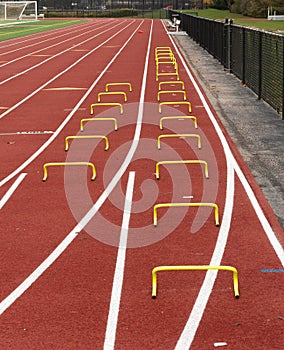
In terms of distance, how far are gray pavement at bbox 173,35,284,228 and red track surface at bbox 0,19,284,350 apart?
0.25m

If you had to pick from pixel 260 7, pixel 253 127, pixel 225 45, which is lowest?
pixel 253 127

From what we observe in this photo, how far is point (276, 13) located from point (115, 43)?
5584 centimetres

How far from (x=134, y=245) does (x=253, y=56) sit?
1435 cm

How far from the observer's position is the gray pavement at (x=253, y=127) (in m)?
11.2

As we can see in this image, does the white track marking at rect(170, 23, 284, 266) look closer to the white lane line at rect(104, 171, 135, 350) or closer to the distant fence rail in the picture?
the white lane line at rect(104, 171, 135, 350)

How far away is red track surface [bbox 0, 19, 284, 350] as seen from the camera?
20.6ft

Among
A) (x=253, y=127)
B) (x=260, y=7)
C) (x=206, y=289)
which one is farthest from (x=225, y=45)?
(x=260, y=7)

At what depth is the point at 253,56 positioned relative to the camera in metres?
21.7

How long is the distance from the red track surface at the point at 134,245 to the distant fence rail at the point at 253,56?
3916mm

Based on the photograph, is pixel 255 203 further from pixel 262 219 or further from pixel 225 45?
pixel 225 45

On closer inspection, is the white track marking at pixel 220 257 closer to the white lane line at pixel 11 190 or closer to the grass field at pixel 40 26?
the white lane line at pixel 11 190

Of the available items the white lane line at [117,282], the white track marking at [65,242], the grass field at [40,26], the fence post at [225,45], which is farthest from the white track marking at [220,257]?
the grass field at [40,26]

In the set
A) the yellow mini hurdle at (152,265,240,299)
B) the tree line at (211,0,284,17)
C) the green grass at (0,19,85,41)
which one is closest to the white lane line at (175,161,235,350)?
the yellow mini hurdle at (152,265,240,299)

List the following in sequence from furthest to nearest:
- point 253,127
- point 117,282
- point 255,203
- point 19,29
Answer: point 19,29, point 253,127, point 255,203, point 117,282
